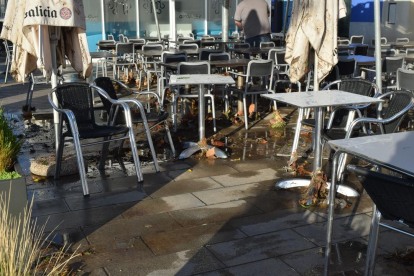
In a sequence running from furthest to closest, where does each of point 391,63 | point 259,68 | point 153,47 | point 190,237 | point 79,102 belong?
point 153,47 → point 391,63 → point 259,68 → point 79,102 → point 190,237

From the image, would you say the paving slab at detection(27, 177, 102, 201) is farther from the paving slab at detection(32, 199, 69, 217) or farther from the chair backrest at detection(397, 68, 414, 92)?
the chair backrest at detection(397, 68, 414, 92)

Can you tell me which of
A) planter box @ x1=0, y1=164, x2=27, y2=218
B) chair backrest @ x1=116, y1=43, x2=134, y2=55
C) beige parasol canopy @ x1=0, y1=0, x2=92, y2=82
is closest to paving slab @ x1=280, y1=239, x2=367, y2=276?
planter box @ x1=0, y1=164, x2=27, y2=218

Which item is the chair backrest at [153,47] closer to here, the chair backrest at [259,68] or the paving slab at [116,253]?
the chair backrest at [259,68]

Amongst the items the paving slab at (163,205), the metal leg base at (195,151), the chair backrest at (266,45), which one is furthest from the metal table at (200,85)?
the chair backrest at (266,45)

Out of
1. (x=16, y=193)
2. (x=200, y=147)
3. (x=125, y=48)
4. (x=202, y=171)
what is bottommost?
(x=202, y=171)

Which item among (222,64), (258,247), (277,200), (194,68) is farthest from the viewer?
(222,64)

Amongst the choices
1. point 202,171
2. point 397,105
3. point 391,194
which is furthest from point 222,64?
point 391,194

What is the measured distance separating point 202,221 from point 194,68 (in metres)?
3.51

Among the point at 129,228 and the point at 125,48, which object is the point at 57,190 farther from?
the point at 125,48

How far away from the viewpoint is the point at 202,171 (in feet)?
18.1

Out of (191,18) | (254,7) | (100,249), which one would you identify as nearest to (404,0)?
(191,18)

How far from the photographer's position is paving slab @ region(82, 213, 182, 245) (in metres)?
3.88

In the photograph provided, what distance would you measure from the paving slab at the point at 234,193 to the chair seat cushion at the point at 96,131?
36.6 inches

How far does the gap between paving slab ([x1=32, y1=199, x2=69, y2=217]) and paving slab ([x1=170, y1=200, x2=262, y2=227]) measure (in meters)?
0.90
